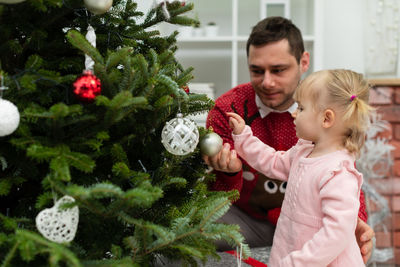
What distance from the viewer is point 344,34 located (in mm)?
2604

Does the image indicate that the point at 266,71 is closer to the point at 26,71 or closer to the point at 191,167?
the point at 191,167

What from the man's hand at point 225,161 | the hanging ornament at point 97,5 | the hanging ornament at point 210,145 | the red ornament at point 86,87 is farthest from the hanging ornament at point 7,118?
the man's hand at point 225,161

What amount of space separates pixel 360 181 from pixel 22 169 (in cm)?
75

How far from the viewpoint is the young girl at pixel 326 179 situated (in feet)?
2.82

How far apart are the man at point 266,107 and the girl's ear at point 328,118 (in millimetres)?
612

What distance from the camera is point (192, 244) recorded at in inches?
30.8

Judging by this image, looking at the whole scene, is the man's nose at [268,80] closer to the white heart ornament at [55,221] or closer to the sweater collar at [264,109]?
the sweater collar at [264,109]

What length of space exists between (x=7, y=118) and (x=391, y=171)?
78.6 inches

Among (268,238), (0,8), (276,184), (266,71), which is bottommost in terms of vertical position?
(268,238)

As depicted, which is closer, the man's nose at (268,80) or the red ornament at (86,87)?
the red ornament at (86,87)

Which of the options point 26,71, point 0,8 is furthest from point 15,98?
point 0,8

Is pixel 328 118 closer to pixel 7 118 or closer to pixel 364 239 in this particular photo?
pixel 364 239

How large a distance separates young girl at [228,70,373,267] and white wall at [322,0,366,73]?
5.72ft

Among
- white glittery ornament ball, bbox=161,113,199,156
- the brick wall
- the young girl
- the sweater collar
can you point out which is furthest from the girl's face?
the brick wall
